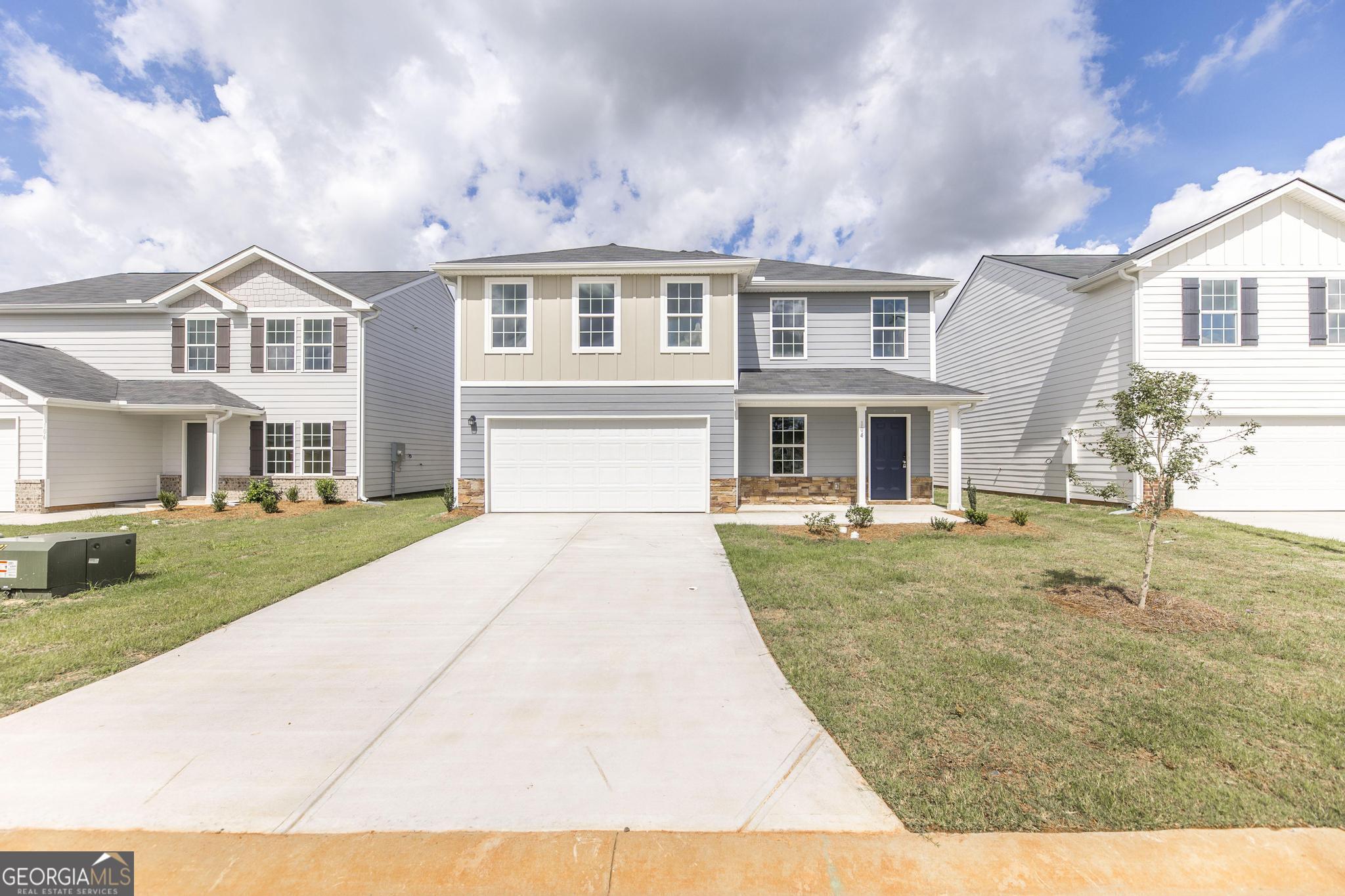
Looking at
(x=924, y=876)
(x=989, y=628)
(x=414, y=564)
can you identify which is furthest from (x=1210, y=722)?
(x=414, y=564)

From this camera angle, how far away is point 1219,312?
13.0 m

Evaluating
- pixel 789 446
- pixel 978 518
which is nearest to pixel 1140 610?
pixel 978 518

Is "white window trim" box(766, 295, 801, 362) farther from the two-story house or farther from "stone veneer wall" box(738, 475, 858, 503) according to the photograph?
"stone veneer wall" box(738, 475, 858, 503)

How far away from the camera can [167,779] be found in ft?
9.35

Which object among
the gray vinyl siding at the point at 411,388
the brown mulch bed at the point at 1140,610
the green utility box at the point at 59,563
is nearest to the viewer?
the brown mulch bed at the point at 1140,610

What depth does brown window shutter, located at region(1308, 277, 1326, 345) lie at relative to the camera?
12922 millimetres

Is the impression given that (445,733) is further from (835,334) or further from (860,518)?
(835,334)

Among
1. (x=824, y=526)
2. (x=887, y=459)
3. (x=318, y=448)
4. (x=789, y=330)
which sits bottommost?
(x=824, y=526)

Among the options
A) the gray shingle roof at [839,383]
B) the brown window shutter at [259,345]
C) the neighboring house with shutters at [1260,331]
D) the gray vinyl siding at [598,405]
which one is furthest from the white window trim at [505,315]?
the neighboring house with shutters at [1260,331]

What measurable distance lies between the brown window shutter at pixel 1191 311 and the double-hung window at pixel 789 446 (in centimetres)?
881

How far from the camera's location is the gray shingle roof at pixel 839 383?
507 inches

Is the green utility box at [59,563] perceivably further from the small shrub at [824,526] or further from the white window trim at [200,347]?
the white window trim at [200,347]

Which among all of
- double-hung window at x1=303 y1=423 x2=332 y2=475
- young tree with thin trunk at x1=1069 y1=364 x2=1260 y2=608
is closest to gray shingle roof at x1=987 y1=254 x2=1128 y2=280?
young tree with thin trunk at x1=1069 y1=364 x2=1260 y2=608

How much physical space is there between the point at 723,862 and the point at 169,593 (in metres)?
6.94
